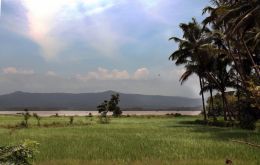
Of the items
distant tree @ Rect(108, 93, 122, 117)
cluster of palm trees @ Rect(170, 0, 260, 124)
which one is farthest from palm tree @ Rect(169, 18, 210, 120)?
distant tree @ Rect(108, 93, 122, 117)

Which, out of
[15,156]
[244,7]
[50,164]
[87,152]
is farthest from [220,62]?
[15,156]

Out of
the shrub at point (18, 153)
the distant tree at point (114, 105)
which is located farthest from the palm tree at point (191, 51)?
the shrub at point (18, 153)

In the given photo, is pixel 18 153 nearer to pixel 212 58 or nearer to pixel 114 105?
pixel 212 58

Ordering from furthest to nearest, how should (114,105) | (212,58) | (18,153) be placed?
(114,105) < (212,58) < (18,153)

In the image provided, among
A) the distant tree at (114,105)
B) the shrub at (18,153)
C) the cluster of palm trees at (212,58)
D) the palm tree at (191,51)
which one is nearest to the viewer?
the shrub at (18,153)

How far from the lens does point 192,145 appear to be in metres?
17.5

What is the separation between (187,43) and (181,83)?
5.89 meters

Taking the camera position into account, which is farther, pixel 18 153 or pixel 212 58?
pixel 212 58

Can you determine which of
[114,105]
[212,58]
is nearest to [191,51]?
[212,58]

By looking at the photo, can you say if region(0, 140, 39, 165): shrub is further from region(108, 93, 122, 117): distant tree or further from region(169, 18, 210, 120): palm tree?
region(108, 93, 122, 117): distant tree

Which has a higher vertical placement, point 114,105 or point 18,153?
point 114,105

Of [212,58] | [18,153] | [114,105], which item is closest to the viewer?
[18,153]

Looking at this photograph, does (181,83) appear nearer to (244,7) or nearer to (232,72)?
(232,72)

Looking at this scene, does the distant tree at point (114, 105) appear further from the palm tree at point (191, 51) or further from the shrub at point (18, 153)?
the shrub at point (18, 153)
